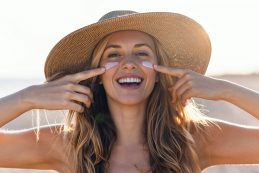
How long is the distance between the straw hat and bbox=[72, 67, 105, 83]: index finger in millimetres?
268

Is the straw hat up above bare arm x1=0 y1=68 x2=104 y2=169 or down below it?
above

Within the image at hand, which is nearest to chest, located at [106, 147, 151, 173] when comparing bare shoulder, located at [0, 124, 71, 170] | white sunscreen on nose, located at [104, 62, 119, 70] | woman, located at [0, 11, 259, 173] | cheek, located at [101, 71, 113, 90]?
woman, located at [0, 11, 259, 173]

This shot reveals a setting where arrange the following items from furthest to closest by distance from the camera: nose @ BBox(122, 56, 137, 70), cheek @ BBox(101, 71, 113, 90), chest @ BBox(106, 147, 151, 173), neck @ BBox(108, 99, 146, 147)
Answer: neck @ BBox(108, 99, 146, 147), chest @ BBox(106, 147, 151, 173), cheek @ BBox(101, 71, 113, 90), nose @ BBox(122, 56, 137, 70)

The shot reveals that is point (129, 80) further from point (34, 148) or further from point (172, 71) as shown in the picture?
point (34, 148)

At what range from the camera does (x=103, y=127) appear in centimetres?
517

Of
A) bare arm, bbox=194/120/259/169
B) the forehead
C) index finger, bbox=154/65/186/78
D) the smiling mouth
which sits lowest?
bare arm, bbox=194/120/259/169

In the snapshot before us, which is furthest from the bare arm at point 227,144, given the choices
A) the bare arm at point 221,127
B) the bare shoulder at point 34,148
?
the bare shoulder at point 34,148

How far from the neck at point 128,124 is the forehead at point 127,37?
0.41 metres

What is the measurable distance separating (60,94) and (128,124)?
69 cm

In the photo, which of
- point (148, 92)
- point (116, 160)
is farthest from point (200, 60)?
point (116, 160)

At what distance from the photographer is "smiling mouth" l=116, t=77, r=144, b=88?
189 inches

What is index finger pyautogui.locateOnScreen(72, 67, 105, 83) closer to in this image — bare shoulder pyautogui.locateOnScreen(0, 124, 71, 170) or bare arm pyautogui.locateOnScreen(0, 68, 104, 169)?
bare arm pyautogui.locateOnScreen(0, 68, 104, 169)

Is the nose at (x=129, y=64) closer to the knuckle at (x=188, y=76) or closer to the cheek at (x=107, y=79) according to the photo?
the cheek at (x=107, y=79)

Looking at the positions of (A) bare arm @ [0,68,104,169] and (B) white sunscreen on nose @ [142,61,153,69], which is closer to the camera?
(A) bare arm @ [0,68,104,169]
